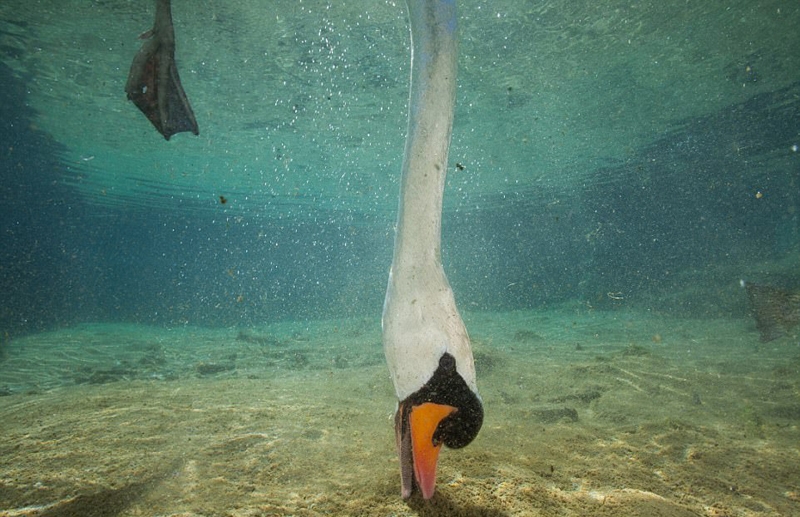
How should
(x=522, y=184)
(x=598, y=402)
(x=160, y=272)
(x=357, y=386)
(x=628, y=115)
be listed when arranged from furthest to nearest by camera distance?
1. (x=160, y=272)
2. (x=522, y=184)
3. (x=628, y=115)
4. (x=357, y=386)
5. (x=598, y=402)

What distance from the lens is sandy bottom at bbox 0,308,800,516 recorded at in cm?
235

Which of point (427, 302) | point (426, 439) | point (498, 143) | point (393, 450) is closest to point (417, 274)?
point (427, 302)

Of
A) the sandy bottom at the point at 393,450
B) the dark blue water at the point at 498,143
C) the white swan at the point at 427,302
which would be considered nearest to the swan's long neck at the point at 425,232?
the white swan at the point at 427,302

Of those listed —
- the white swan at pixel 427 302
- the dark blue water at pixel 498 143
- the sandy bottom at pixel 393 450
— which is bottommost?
the sandy bottom at pixel 393 450

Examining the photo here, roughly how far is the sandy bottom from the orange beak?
93cm

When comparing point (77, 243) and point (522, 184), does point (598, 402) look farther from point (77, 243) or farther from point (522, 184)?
point (77, 243)

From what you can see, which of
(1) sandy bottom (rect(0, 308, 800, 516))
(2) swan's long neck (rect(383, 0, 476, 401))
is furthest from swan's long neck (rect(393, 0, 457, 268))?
(1) sandy bottom (rect(0, 308, 800, 516))

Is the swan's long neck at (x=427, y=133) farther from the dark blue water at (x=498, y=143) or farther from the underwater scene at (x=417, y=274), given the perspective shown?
the dark blue water at (x=498, y=143)

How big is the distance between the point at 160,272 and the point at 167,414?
402 ft

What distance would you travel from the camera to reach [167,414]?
418 centimetres

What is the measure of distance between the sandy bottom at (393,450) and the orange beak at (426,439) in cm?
93

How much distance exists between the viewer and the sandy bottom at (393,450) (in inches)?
92.4

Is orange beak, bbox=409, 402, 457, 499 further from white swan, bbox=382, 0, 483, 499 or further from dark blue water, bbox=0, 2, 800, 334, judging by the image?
dark blue water, bbox=0, 2, 800, 334

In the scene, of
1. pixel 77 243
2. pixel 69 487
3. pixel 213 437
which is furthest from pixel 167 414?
pixel 77 243
